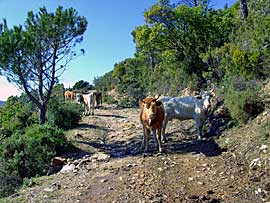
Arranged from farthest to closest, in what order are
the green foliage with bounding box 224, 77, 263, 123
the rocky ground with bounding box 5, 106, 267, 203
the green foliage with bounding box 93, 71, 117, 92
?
1. the green foliage with bounding box 93, 71, 117, 92
2. the green foliage with bounding box 224, 77, 263, 123
3. the rocky ground with bounding box 5, 106, 267, 203

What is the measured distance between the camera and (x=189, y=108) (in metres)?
10.7

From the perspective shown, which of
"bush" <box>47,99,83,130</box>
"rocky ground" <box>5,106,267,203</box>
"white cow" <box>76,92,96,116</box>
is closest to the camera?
"rocky ground" <box>5,106,267,203</box>

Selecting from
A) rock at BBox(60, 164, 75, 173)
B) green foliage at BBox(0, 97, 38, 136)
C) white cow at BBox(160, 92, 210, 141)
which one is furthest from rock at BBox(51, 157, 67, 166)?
green foliage at BBox(0, 97, 38, 136)

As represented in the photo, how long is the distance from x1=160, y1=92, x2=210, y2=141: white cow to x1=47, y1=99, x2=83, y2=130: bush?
6501mm

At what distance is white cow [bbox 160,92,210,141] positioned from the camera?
10.3m

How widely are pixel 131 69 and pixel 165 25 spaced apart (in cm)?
2110

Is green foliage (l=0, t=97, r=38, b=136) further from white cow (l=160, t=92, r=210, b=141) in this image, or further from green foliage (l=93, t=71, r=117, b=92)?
green foliage (l=93, t=71, r=117, b=92)

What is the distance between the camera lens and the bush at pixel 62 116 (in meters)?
16.0


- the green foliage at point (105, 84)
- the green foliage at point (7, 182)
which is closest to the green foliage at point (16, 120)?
the green foliage at point (7, 182)

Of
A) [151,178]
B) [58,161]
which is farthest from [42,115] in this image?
[151,178]

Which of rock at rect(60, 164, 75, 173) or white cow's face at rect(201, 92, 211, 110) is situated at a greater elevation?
white cow's face at rect(201, 92, 211, 110)

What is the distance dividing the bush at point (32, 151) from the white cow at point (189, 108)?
3.51 m

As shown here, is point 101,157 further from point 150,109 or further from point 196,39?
point 196,39

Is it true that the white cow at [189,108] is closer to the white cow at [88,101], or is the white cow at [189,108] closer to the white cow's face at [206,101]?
the white cow's face at [206,101]
